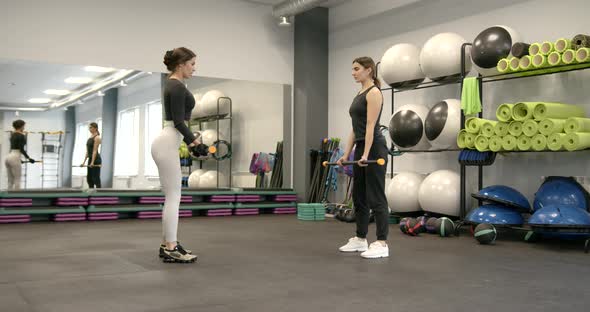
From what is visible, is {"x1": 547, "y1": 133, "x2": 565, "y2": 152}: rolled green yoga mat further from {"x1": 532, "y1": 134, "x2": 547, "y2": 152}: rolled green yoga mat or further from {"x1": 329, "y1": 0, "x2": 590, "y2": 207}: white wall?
{"x1": 329, "y1": 0, "x2": 590, "y2": 207}: white wall

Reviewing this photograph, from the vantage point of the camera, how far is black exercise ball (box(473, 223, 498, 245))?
16.0ft

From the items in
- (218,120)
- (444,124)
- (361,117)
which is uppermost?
(218,120)

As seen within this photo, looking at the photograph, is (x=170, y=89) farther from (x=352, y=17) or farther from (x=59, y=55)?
(x=352, y=17)

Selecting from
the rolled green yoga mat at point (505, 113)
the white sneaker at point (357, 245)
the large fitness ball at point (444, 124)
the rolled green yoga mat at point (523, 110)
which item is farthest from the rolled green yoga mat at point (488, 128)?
the white sneaker at point (357, 245)

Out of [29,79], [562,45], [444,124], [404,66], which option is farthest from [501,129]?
[29,79]

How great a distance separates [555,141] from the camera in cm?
502

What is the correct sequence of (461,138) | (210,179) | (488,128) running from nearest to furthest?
1. (488,128)
2. (461,138)
3. (210,179)

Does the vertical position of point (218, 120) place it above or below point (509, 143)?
above

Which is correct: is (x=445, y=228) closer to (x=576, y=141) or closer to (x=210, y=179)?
(x=576, y=141)

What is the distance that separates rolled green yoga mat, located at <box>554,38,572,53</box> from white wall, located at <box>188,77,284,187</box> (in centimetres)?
474

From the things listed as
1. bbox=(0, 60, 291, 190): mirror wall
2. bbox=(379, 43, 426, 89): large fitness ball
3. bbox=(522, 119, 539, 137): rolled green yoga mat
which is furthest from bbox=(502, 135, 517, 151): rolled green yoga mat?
bbox=(0, 60, 291, 190): mirror wall

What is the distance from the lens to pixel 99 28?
25.1 feet

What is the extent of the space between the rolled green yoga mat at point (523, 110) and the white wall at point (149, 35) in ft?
14.9

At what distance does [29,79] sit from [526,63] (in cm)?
593
